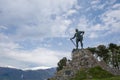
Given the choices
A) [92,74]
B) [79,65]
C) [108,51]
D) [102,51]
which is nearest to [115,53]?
[108,51]

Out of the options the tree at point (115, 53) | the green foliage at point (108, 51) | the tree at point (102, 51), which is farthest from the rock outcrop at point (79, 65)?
the tree at point (102, 51)

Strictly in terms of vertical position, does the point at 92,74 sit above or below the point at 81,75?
above

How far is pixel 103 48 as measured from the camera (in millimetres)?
114125

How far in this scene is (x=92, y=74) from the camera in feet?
191

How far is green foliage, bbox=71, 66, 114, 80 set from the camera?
5728 centimetres

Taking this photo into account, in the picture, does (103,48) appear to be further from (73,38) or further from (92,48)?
(73,38)

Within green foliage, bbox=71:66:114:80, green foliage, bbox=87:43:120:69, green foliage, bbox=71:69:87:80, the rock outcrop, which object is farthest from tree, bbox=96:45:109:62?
green foliage, bbox=71:69:87:80

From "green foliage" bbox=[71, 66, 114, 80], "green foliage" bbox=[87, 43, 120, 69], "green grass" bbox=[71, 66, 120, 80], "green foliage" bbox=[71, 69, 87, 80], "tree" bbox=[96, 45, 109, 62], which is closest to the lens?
"green grass" bbox=[71, 66, 120, 80]

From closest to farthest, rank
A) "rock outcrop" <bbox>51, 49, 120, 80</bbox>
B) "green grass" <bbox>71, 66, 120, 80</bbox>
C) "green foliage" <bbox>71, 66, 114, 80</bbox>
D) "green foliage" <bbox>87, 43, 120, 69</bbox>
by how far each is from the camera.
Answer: "green grass" <bbox>71, 66, 120, 80</bbox>, "green foliage" <bbox>71, 66, 114, 80</bbox>, "rock outcrop" <bbox>51, 49, 120, 80</bbox>, "green foliage" <bbox>87, 43, 120, 69</bbox>

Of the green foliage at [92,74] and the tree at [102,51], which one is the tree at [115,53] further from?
the green foliage at [92,74]

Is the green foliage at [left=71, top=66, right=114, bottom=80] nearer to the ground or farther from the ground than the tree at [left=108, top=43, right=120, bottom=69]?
nearer to the ground

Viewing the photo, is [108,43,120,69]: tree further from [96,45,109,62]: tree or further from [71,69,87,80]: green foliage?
[71,69,87,80]: green foliage

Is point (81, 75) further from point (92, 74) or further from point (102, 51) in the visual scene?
point (102, 51)

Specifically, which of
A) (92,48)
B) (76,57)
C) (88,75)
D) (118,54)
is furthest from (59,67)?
(88,75)
